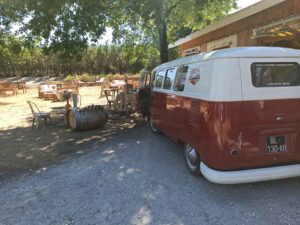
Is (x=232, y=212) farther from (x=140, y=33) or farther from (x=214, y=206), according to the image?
(x=140, y=33)

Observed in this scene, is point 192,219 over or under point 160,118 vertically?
under

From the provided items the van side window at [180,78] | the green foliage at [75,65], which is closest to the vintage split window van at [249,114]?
A: the van side window at [180,78]

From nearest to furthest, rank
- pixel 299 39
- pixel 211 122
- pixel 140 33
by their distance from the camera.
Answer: pixel 211 122 < pixel 299 39 < pixel 140 33

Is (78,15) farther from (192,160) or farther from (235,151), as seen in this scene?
(235,151)

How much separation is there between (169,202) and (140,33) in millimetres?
10713

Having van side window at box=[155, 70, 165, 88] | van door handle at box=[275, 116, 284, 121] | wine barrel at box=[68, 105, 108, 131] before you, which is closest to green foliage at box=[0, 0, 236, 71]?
wine barrel at box=[68, 105, 108, 131]

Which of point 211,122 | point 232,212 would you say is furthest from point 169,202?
point 211,122

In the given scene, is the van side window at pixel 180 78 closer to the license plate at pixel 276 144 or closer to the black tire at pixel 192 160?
the black tire at pixel 192 160

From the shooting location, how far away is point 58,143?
670 cm

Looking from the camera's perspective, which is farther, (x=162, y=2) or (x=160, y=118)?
(x=162, y=2)

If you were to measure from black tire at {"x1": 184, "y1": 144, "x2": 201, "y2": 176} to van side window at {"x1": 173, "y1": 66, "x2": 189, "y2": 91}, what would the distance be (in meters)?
1.02

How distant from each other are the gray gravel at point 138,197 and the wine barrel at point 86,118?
8.94ft

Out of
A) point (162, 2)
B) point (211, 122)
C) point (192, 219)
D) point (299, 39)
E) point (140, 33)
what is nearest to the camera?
point (192, 219)

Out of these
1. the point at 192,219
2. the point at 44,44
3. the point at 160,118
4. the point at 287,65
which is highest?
the point at 44,44
